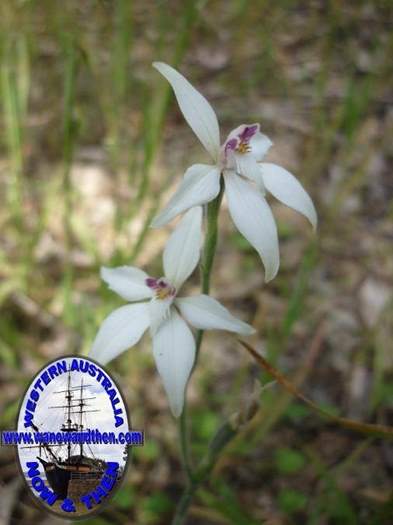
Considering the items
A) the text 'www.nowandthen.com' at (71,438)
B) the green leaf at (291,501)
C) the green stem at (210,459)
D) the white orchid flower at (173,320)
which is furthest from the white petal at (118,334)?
the green leaf at (291,501)

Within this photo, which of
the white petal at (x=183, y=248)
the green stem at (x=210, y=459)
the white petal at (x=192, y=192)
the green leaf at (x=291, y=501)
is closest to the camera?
the white petal at (x=192, y=192)

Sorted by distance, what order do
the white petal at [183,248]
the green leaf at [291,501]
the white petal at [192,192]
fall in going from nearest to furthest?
1. the white petal at [192,192]
2. the white petal at [183,248]
3. the green leaf at [291,501]

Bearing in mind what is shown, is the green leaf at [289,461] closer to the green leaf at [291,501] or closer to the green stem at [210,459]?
the green leaf at [291,501]

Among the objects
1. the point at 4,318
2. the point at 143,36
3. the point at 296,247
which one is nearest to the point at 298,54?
the point at 143,36

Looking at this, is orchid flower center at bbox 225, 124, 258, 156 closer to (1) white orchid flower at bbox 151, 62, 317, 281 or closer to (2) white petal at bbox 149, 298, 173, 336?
(1) white orchid flower at bbox 151, 62, 317, 281

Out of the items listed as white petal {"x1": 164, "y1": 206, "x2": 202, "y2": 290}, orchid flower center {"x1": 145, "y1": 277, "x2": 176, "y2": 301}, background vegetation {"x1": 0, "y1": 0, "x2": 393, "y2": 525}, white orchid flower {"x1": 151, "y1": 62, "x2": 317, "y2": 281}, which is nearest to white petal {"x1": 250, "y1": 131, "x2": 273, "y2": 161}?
white orchid flower {"x1": 151, "y1": 62, "x2": 317, "y2": 281}

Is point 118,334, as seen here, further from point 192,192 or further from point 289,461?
point 289,461

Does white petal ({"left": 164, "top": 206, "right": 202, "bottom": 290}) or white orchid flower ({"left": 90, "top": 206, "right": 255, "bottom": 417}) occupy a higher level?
white petal ({"left": 164, "top": 206, "right": 202, "bottom": 290})
